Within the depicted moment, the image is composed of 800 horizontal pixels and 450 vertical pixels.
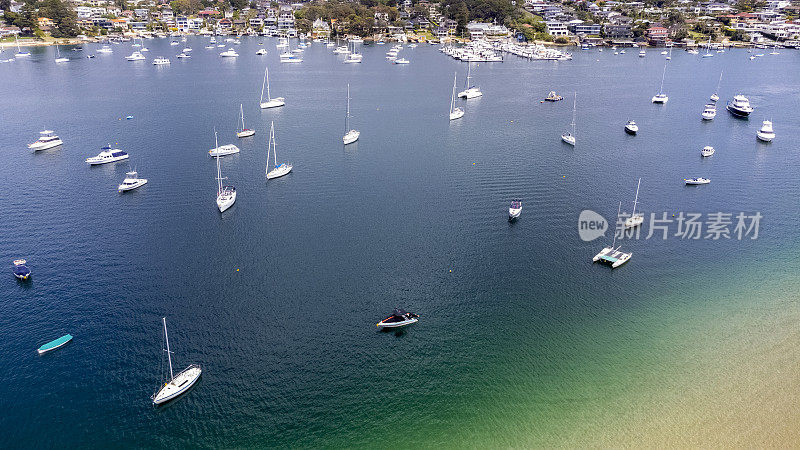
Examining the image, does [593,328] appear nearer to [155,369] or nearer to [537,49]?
[155,369]

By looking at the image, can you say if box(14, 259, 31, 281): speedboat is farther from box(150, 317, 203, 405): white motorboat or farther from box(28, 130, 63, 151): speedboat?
box(28, 130, 63, 151): speedboat

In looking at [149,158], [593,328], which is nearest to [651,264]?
[593,328]

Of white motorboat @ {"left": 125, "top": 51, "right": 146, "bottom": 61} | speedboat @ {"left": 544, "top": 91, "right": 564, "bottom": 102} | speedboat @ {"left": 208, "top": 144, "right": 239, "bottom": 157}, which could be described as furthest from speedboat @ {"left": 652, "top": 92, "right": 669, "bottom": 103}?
white motorboat @ {"left": 125, "top": 51, "right": 146, "bottom": 61}

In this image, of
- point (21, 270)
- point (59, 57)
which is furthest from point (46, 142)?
point (59, 57)

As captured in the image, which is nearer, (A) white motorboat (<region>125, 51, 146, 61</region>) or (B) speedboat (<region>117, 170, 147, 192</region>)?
(B) speedboat (<region>117, 170, 147, 192</region>)

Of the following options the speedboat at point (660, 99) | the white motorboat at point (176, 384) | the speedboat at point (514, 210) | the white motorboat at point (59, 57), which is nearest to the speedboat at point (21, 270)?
the white motorboat at point (176, 384)

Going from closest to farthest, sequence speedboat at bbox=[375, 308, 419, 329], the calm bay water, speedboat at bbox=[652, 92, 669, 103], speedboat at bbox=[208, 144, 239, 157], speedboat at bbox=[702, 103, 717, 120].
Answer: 1. the calm bay water
2. speedboat at bbox=[375, 308, 419, 329]
3. speedboat at bbox=[208, 144, 239, 157]
4. speedboat at bbox=[702, 103, 717, 120]
5. speedboat at bbox=[652, 92, 669, 103]

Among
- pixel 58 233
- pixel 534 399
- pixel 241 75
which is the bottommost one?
pixel 534 399
